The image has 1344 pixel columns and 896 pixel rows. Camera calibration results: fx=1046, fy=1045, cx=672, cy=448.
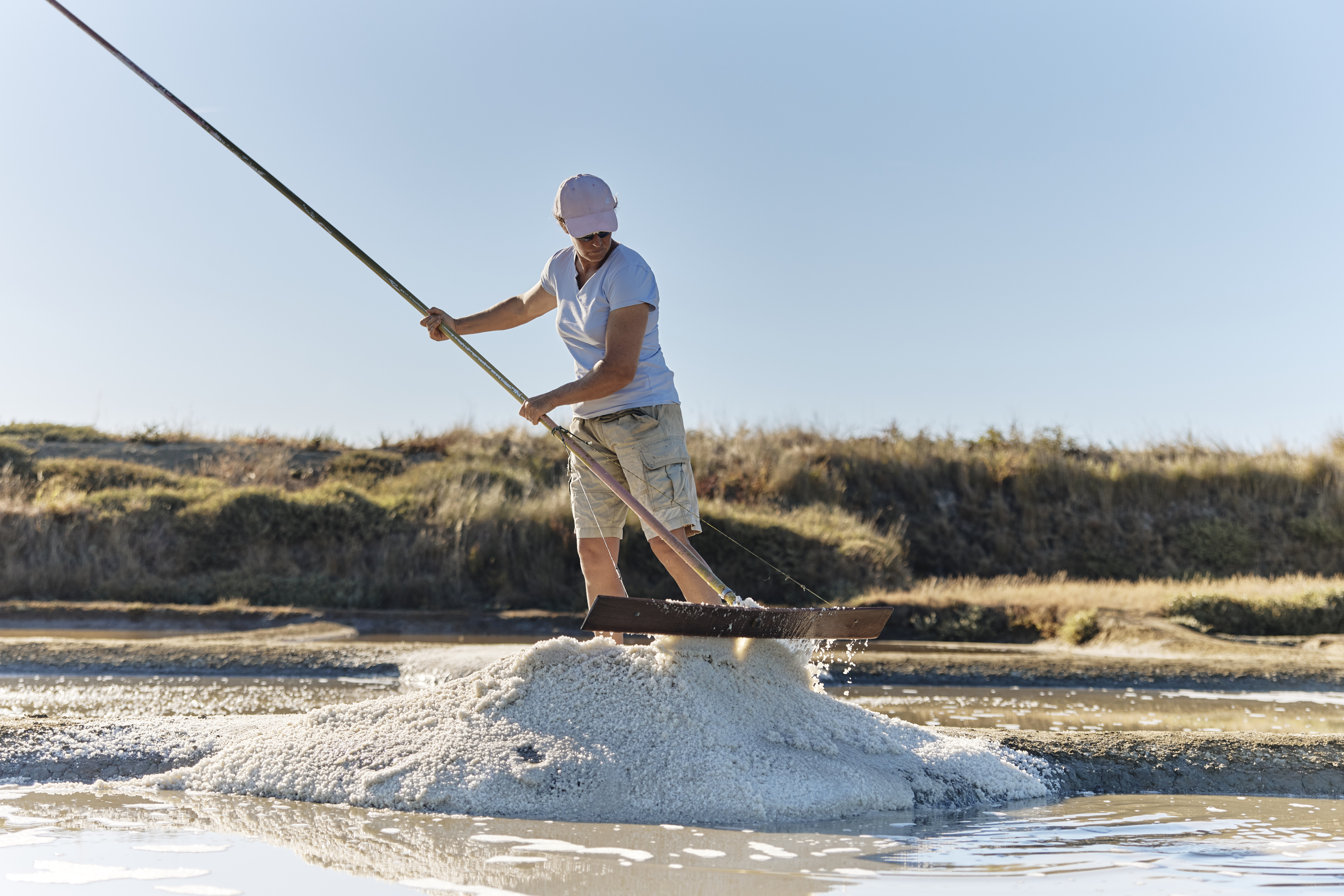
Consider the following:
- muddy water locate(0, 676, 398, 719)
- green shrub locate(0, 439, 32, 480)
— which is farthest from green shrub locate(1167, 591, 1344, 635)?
green shrub locate(0, 439, 32, 480)

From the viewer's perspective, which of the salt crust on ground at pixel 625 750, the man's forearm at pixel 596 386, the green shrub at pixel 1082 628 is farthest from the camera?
the green shrub at pixel 1082 628

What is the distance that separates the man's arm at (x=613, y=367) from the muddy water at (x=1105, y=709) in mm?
1723

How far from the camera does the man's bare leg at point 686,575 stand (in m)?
2.90

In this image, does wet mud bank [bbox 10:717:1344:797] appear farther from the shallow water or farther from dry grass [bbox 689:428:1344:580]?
dry grass [bbox 689:428:1344:580]

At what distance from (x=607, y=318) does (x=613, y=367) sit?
0.18m

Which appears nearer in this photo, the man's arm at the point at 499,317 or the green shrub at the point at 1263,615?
the man's arm at the point at 499,317

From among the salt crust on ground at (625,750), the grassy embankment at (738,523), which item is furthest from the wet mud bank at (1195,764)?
the grassy embankment at (738,523)

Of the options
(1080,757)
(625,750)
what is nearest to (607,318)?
(625,750)

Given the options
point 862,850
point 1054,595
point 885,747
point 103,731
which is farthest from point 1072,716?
point 1054,595

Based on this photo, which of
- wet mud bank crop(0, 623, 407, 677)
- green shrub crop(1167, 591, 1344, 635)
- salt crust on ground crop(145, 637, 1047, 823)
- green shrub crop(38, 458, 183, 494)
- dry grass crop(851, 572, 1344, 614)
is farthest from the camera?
green shrub crop(38, 458, 183, 494)

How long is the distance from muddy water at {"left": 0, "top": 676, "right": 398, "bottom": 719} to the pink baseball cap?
7.27 ft

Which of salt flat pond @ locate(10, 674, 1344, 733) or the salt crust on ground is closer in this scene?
the salt crust on ground

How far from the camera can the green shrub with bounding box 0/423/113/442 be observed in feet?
51.4

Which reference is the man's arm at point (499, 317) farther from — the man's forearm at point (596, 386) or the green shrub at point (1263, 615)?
the green shrub at point (1263, 615)
